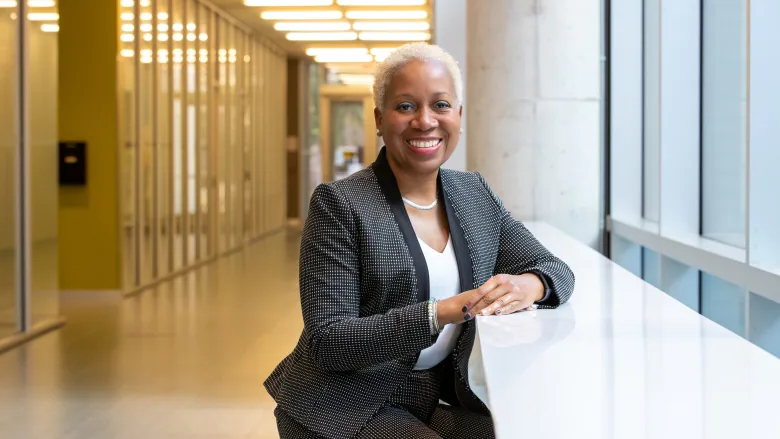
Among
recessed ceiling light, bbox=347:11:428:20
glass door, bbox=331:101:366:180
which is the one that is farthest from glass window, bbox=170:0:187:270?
glass door, bbox=331:101:366:180

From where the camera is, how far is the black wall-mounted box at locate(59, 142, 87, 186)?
35.6 feet

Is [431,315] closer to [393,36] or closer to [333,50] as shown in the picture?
[393,36]

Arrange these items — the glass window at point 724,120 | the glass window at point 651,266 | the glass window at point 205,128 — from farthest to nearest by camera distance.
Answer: the glass window at point 205,128
the glass window at point 651,266
the glass window at point 724,120

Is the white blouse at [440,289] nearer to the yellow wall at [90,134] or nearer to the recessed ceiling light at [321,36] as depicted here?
the yellow wall at [90,134]

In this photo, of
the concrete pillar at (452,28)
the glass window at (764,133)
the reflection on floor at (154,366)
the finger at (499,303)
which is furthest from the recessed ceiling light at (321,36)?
the finger at (499,303)

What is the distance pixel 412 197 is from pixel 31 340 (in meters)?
6.19

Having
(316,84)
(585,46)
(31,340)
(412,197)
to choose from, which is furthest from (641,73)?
(316,84)

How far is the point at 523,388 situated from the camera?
5.84 ft

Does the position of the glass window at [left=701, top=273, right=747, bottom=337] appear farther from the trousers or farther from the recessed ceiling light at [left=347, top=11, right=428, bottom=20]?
the recessed ceiling light at [left=347, top=11, right=428, bottom=20]

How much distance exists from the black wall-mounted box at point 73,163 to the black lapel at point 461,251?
887cm

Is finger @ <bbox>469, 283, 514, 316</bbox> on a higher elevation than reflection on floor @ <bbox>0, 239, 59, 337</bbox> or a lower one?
higher

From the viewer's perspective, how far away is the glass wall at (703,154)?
14.6 feet

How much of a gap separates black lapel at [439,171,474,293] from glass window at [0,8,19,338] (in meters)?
5.93

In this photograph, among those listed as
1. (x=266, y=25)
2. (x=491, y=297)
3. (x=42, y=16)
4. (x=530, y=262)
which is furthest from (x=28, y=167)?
(x=266, y=25)
